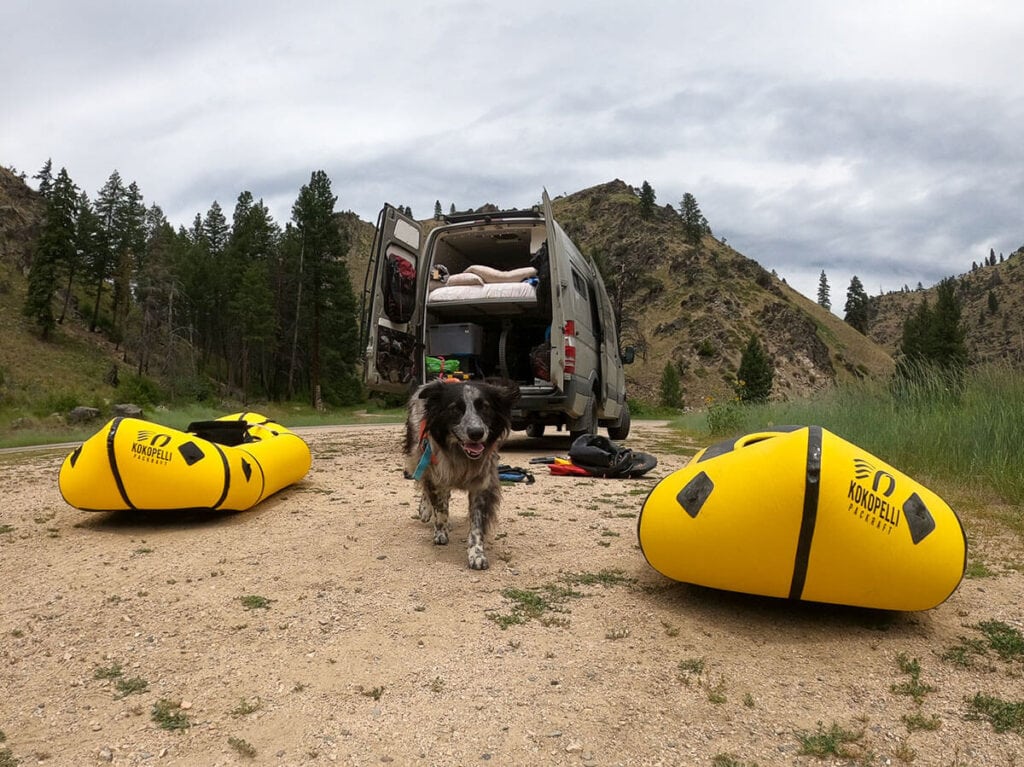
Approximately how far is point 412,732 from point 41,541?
4.40m

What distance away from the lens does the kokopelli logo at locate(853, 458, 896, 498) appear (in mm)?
3129

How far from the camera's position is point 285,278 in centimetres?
5781

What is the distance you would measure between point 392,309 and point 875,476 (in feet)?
26.4

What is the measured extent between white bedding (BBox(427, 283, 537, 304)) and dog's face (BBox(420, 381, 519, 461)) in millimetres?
4707

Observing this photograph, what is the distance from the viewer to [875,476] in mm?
3182

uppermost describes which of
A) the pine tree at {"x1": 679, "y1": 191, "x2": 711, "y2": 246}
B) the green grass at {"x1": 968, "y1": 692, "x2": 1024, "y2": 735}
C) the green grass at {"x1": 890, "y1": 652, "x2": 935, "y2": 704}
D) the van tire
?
the pine tree at {"x1": 679, "y1": 191, "x2": 711, "y2": 246}

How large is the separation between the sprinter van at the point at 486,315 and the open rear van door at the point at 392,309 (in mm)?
16

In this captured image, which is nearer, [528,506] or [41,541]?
[41,541]

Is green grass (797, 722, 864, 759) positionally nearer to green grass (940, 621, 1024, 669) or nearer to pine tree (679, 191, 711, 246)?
green grass (940, 621, 1024, 669)

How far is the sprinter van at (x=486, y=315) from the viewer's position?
375 inches

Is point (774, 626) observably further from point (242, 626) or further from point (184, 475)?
point (184, 475)

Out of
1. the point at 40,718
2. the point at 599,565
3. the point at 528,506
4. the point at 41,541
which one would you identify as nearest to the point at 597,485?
the point at 528,506

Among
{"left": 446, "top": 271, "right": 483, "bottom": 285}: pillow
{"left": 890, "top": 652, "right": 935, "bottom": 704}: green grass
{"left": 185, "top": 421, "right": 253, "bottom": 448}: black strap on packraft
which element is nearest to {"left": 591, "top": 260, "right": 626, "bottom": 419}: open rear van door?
{"left": 446, "top": 271, "right": 483, "bottom": 285}: pillow

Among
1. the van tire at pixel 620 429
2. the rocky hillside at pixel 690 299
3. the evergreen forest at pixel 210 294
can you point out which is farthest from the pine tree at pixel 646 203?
the van tire at pixel 620 429
